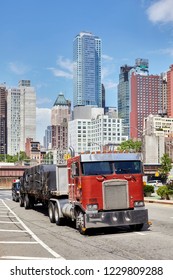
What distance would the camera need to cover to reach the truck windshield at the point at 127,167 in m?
17.0

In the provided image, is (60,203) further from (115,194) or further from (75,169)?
(115,194)

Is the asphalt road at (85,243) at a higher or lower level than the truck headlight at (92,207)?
lower

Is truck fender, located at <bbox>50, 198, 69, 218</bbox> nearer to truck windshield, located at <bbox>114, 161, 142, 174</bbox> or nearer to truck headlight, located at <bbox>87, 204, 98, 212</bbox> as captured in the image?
truck headlight, located at <bbox>87, 204, 98, 212</bbox>

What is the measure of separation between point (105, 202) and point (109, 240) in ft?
5.02

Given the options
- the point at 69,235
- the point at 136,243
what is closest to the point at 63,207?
the point at 69,235

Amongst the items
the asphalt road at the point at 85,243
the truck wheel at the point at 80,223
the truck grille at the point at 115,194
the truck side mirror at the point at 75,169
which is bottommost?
the asphalt road at the point at 85,243

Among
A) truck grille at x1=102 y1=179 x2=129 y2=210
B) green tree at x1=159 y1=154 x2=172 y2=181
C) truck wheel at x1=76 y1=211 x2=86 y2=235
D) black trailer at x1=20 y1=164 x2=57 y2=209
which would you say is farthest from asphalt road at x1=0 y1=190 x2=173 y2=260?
green tree at x1=159 y1=154 x2=172 y2=181

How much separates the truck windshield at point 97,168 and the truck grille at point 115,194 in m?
0.48

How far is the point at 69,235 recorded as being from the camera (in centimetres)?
1716

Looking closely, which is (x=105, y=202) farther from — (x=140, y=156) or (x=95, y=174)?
(x=140, y=156)

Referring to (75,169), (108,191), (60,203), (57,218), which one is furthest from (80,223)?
(57,218)

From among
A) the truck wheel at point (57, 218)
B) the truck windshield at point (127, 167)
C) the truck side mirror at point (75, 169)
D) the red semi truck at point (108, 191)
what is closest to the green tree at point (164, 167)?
the truck wheel at point (57, 218)

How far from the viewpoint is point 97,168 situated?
55.3 ft

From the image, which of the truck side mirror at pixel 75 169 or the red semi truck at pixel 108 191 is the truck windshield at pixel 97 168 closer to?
the red semi truck at pixel 108 191
